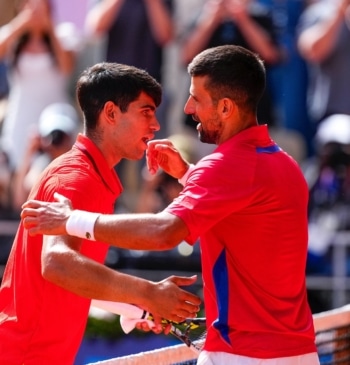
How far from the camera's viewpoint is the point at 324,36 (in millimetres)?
10203

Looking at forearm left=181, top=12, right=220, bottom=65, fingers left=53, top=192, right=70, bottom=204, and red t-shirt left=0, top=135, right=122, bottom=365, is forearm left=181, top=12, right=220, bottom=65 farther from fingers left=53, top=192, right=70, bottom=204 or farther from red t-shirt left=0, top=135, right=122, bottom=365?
fingers left=53, top=192, right=70, bottom=204

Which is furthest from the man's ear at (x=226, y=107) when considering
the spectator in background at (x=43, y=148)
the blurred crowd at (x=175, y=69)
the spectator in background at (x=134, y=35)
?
the spectator in background at (x=134, y=35)

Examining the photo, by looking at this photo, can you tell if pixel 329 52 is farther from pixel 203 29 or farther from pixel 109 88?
pixel 109 88

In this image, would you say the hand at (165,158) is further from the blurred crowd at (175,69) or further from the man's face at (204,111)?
the blurred crowd at (175,69)

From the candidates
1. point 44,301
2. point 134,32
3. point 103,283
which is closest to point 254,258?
point 103,283

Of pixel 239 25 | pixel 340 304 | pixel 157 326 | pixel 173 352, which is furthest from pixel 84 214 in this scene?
pixel 239 25

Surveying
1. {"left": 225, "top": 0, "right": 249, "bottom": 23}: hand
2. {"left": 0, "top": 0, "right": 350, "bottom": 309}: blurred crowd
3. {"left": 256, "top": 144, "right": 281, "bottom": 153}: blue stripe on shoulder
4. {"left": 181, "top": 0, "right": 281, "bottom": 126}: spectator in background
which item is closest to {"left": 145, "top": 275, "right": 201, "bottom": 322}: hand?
{"left": 256, "top": 144, "right": 281, "bottom": 153}: blue stripe on shoulder

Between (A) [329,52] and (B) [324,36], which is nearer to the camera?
(B) [324,36]

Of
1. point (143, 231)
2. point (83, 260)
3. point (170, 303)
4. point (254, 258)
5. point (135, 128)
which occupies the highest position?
point (135, 128)

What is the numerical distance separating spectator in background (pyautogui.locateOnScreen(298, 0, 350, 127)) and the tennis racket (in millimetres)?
5666

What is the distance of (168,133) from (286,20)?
64.2 inches

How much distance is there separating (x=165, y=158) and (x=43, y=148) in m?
5.25

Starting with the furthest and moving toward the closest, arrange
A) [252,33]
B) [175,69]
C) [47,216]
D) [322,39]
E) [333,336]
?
[175,69] < [252,33] < [322,39] < [333,336] < [47,216]

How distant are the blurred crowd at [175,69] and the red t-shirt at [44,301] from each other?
5.33 m
